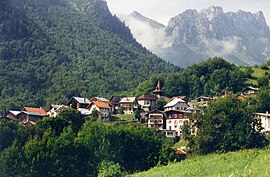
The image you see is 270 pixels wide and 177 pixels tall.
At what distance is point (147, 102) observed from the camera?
9725cm

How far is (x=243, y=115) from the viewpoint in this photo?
59469mm

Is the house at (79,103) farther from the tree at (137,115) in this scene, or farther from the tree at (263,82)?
the tree at (263,82)

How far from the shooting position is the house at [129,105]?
9308cm

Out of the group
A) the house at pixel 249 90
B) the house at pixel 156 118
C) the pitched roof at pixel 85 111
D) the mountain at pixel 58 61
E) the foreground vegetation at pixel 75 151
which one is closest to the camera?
the foreground vegetation at pixel 75 151

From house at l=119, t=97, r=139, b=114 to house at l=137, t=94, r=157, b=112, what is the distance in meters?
2.16

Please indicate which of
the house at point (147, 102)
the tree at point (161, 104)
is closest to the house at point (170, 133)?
the tree at point (161, 104)

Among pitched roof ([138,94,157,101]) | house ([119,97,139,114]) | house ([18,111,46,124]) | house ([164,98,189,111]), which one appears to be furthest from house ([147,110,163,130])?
house ([18,111,46,124])

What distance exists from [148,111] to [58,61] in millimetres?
66908

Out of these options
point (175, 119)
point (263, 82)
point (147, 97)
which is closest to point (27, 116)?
point (147, 97)

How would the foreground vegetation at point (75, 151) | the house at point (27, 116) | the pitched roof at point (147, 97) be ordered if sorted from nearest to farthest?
the foreground vegetation at point (75, 151) → the house at point (27, 116) → the pitched roof at point (147, 97)

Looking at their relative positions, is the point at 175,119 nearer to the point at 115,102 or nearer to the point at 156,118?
the point at 156,118

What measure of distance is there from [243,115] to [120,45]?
12920cm

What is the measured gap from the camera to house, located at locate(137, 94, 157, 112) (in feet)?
315

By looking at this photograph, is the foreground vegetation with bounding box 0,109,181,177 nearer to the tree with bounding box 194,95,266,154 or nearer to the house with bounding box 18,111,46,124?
the tree with bounding box 194,95,266,154
